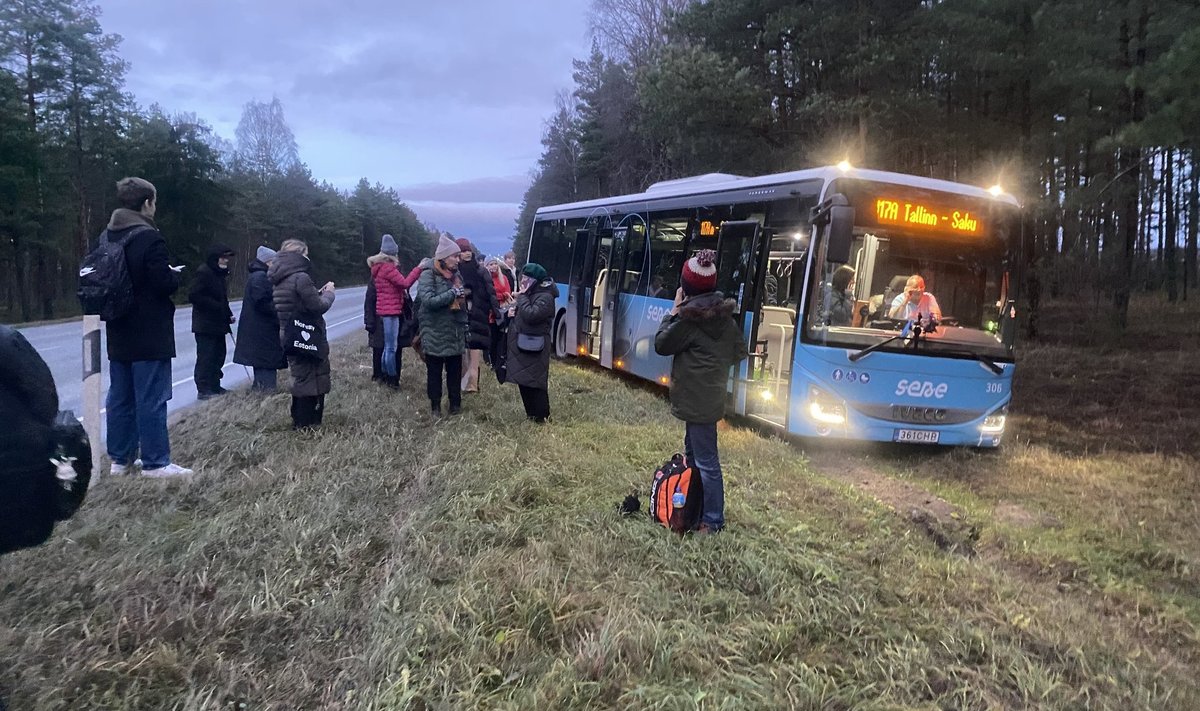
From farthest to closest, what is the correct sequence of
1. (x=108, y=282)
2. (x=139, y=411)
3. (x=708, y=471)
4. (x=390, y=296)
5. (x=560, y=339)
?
(x=560, y=339)
(x=390, y=296)
(x=139, y=411)
(x=108, y=282)
(x=708, y=471)

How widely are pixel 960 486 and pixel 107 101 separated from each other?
126 ft

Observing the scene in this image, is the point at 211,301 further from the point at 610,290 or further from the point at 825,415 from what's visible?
the point at 825,415

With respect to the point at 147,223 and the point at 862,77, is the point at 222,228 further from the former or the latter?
the point at 147,223

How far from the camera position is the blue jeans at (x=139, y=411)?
5.69m

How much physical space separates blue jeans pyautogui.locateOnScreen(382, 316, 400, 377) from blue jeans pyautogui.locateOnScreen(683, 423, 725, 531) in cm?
603

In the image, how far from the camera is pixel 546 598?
369 cm

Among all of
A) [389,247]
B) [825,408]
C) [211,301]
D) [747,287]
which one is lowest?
[825,408]

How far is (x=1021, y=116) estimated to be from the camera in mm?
18531

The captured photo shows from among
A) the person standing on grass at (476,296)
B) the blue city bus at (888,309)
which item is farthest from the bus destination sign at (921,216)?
the person standing on grass at (476,296)

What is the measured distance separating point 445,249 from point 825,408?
167 inches

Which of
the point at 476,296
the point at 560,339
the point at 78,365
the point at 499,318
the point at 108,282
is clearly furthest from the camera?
the point at 560,339

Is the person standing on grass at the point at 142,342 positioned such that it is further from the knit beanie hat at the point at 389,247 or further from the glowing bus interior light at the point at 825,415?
the glowing bus interior light at the point at 825,415

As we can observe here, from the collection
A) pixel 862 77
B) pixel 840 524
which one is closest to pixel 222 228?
pixel 862 77

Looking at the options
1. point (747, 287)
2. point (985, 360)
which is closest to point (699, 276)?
point (747, 287)
